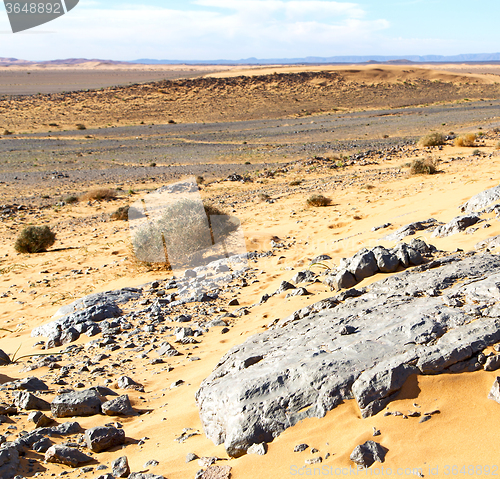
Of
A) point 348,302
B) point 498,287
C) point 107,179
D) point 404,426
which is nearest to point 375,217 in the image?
point 348,302

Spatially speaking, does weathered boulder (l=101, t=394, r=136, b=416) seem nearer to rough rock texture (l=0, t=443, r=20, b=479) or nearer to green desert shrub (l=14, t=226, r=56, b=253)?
rough rock texture (l=0, t=443, r=20, b=479)

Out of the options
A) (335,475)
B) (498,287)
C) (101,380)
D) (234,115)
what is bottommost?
(101,380)

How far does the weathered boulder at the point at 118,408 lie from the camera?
12.8ft

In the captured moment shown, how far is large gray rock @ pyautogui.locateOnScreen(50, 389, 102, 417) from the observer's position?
390cm

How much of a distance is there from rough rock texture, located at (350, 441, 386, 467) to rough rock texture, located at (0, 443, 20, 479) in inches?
85.3

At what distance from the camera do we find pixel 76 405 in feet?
12.9

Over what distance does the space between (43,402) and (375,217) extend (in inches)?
289

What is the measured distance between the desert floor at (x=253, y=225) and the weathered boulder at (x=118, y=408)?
3.9 inches

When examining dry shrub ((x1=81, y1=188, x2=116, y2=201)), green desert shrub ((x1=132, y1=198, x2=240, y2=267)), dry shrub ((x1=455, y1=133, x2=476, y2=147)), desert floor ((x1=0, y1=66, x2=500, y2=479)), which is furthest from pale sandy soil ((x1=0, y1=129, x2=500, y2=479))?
dry shrub ((x1=455, y1=133, x2=476, y2=147))

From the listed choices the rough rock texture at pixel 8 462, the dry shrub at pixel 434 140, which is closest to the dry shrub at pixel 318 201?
the rough rock texture at pixel 8 462

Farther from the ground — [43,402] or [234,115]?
[234,115]

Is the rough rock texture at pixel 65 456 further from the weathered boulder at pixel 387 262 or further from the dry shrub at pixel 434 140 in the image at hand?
the dry shrub at pixel 434 140

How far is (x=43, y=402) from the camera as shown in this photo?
4035mm

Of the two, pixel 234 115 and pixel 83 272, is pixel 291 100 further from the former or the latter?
pixel 83 272
